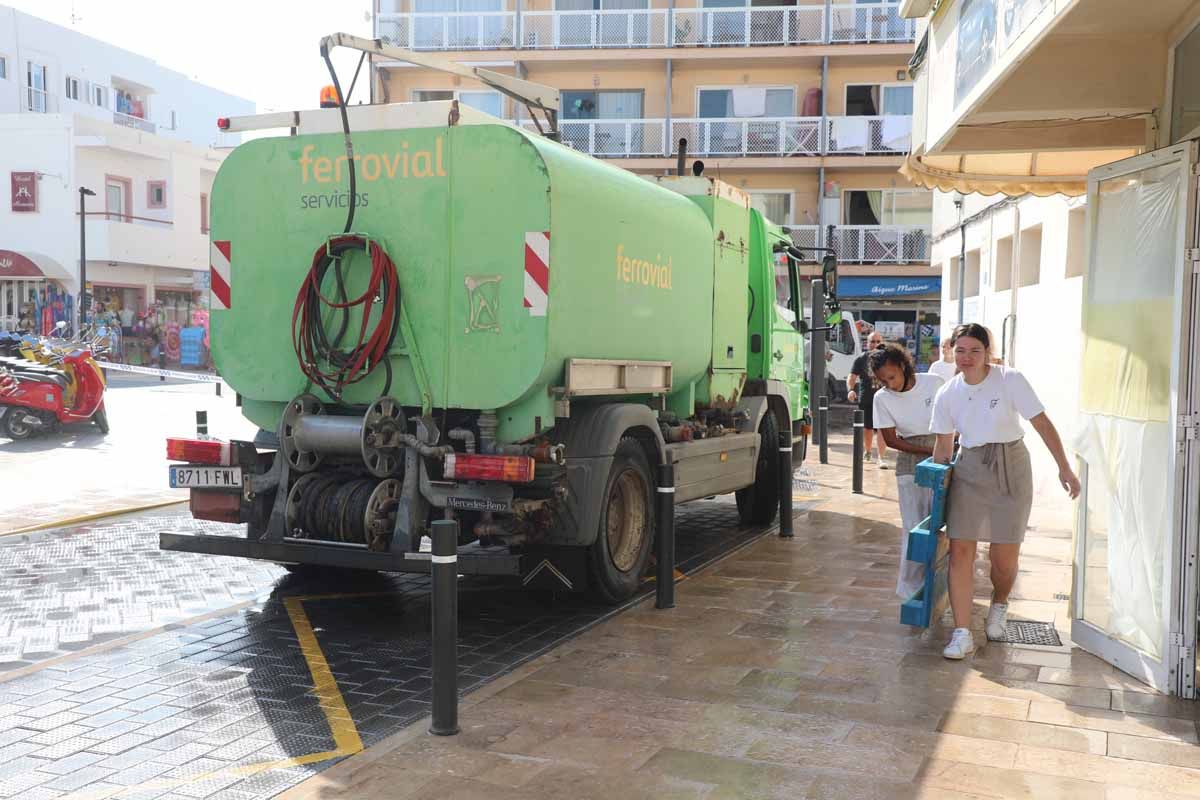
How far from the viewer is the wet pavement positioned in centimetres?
477

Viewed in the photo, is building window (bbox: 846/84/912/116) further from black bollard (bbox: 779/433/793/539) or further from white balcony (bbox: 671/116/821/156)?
black bollard (bbox: 779/433/793/539)

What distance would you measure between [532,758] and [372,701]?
119 centimetres

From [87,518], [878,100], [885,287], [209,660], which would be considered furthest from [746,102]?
[209,660]

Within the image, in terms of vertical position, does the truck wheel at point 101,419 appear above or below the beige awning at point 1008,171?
below

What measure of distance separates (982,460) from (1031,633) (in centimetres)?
132

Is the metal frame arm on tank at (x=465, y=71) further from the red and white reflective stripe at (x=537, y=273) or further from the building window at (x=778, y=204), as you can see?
the building window at (x=778, y=204)

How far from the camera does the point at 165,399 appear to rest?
26.4 m

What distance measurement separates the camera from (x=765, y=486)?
36.9 ft

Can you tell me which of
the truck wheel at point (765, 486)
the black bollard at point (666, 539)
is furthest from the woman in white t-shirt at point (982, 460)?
the truck wheel at point (765, 486)

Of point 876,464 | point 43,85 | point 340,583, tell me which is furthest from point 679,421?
point 43,85

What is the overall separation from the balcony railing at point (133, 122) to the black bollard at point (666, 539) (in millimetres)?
46511

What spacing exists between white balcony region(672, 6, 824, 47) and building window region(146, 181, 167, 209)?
21.4m

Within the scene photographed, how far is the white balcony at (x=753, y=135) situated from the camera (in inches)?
1399

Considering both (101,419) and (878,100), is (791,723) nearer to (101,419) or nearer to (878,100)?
(101,419)
